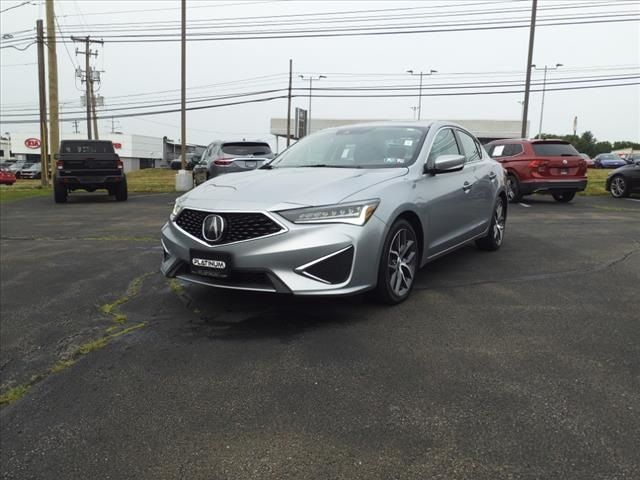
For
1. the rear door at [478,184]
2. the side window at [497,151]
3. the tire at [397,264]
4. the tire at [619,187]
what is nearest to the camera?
the tire at [397,264]

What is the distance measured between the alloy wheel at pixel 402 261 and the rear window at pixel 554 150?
10.4 m

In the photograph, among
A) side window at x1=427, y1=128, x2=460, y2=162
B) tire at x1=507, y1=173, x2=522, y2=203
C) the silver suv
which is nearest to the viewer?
side window at x1=427, y1=128, x2=460, y2=162

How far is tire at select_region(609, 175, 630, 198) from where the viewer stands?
1619 centimetres

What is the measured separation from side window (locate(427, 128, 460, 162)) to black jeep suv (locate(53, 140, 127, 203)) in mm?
12748

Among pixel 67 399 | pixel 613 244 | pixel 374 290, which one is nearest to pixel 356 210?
pixel 374 290

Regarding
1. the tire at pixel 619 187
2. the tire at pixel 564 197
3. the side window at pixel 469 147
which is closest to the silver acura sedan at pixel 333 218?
the side window at pixel 469 147

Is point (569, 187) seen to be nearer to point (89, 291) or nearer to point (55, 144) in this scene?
point (89, 291)

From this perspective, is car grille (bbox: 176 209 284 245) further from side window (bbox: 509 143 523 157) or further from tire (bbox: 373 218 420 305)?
side window (bbox: 509 143 523 157)

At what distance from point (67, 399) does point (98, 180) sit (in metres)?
14.3

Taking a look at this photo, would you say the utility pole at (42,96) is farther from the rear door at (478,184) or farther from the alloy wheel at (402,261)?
the alloy wheel at (402,261)

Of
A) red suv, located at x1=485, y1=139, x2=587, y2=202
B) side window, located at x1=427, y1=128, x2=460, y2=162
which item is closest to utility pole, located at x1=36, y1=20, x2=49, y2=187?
red suv, located at x1=485, y1=139, x2=587, y2=202

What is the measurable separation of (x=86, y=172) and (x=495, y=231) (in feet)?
42.3

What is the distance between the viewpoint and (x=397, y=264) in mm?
4555

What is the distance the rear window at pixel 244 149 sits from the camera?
49.2 feet
